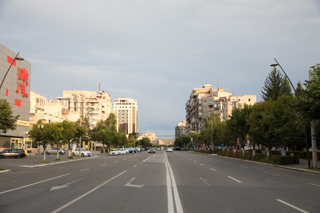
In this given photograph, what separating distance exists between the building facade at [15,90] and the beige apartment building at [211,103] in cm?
6491

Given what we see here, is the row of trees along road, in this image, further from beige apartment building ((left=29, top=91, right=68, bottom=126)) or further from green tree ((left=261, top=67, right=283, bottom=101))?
beige apartment building ((left=29, top=91, right=68, bottom=126))

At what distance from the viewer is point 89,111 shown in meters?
146

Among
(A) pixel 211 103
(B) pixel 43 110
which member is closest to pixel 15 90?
(B) pixel 43 110

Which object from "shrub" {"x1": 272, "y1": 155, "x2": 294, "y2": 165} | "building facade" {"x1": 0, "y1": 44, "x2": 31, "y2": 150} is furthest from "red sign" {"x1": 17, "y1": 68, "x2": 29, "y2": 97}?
"shrub" {"x1": 272, "y1": 155, "x2": 294, "y2": 165}

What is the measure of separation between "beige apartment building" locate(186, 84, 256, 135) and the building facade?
64914mm

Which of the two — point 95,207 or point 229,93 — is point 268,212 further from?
point 229,93

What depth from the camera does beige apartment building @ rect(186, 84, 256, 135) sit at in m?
123

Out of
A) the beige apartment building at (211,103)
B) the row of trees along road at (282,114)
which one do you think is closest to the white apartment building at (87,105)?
the beige apartment building at (211,103)

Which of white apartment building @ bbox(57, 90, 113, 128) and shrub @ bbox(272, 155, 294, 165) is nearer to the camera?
shrub @ bbox(272, 155, 294, 165)

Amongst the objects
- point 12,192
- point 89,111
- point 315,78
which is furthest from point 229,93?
point 12,192

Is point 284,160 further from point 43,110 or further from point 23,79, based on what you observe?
point 43,110

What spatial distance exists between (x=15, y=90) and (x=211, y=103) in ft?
288

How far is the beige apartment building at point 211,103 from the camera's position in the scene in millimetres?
123375

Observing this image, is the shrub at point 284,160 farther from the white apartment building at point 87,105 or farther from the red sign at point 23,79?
the white apartment building at point 87,105
